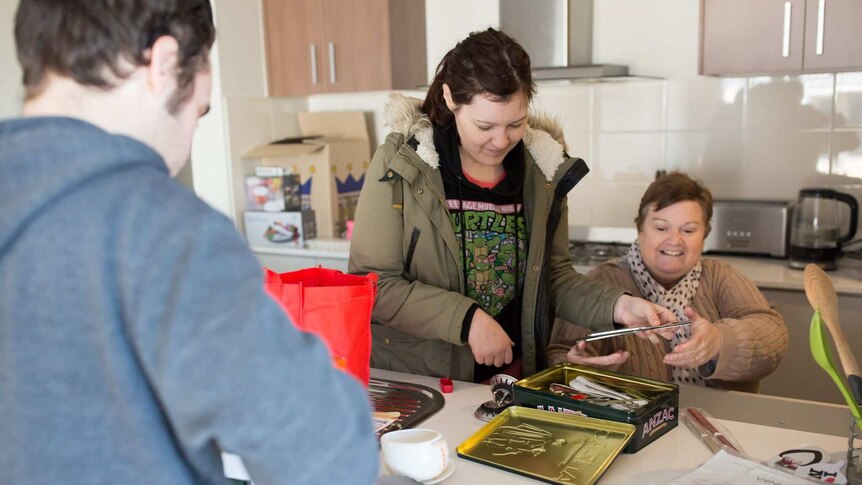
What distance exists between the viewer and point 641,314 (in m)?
1.69

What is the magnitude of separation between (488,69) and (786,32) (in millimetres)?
1505

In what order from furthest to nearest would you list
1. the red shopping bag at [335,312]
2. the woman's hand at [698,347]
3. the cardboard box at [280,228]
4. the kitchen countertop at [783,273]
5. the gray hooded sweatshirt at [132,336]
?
the cardboard box at [280,228], the kitchen countertop at [783,273], the woman's hand at [698,347], the red shopping bag at [335,312], the gray hooded sweatshirt at [132,336]

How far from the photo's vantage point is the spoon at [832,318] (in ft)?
3.72

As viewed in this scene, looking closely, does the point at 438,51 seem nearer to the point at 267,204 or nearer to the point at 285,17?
the point at 285,17

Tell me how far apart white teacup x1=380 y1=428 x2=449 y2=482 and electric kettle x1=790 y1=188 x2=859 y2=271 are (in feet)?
6.61

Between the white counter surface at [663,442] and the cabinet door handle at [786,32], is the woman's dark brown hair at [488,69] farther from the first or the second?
the cabinet door handle at [786,32]

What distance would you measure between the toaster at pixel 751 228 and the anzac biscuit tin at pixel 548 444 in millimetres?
1830

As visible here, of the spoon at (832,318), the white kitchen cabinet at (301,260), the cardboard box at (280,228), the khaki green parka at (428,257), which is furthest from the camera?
the cardboard box at (280,228)

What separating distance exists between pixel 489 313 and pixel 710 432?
2.06 ft

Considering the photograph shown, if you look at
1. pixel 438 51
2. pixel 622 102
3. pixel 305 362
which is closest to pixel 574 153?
pixel 622 102

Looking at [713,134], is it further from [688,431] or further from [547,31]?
[688,431]

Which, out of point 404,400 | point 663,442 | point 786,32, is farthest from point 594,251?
point 663,442

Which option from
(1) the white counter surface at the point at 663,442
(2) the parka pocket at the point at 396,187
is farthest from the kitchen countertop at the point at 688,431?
(2) the parka pocket at the point at 396,187

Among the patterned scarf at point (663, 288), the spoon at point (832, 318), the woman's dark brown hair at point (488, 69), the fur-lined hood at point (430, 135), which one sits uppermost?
the woman's dark brown hair at point (488, 69)
